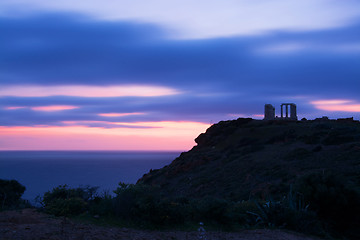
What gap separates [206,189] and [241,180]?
9.69 feet

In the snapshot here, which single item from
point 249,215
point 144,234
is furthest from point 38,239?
point 249,215

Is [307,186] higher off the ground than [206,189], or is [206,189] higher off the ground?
[307,186]

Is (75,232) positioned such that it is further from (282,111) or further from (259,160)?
(282,111)

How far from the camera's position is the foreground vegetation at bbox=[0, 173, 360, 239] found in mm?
10086

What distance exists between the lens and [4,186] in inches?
1072

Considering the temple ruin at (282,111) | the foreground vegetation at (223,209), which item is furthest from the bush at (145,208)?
the temple ruin at (282,111)

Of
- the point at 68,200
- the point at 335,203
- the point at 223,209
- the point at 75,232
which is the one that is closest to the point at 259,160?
the point at 335,203

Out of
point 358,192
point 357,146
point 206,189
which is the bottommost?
point 206,189

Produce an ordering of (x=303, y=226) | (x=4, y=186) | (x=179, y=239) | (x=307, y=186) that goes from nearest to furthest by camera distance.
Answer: (x=179, y=239)
(x=303, y=226)
(x=307, y=186)
(x=4, y=186)

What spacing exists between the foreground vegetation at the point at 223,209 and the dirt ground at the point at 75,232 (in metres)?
0.72

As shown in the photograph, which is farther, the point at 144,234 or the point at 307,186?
the point at 307,186

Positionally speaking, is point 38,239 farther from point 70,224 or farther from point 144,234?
point 144,234

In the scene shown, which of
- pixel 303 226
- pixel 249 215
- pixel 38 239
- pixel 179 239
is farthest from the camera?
pixel 249 215

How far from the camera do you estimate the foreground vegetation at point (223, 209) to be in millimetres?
10086
